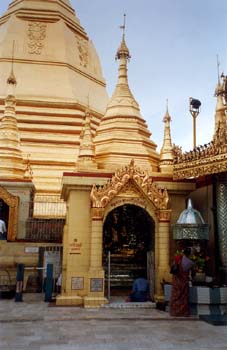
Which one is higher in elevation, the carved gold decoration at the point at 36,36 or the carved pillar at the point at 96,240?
the carved gold decoration at the point at 36,36

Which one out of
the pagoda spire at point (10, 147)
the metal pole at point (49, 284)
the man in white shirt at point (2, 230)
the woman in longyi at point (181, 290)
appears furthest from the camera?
the pagoda spire at point (10, 147)

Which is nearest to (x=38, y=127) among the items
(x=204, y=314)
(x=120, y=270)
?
(x=120, y=270)

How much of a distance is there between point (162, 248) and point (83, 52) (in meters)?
18.2

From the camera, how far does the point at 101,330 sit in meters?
8.48

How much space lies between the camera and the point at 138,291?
475 inches

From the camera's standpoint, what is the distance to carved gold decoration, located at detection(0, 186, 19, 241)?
1691cm

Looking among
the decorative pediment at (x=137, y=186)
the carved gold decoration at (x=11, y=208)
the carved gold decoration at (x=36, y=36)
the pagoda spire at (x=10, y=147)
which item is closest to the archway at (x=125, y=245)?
the decorative pediment at (x=137, y=186)

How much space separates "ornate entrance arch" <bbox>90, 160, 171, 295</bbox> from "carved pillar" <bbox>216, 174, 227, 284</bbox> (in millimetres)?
1517

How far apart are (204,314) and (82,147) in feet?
24.3

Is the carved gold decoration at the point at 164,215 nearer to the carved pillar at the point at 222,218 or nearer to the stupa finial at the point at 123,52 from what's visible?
the carved pillar at the point at 222,218

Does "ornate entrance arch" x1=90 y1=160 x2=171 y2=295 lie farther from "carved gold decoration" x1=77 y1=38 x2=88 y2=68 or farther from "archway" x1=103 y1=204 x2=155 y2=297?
"carved gold decoration" x1=77 y1=38 x2=88 y2=68

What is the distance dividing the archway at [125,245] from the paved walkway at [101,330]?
11.1 feet

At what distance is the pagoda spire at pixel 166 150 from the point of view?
16416 millimetres

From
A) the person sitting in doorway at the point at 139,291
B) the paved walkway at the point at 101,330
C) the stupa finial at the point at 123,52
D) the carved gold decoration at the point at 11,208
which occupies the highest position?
the stupa finial at the point at 123,52
